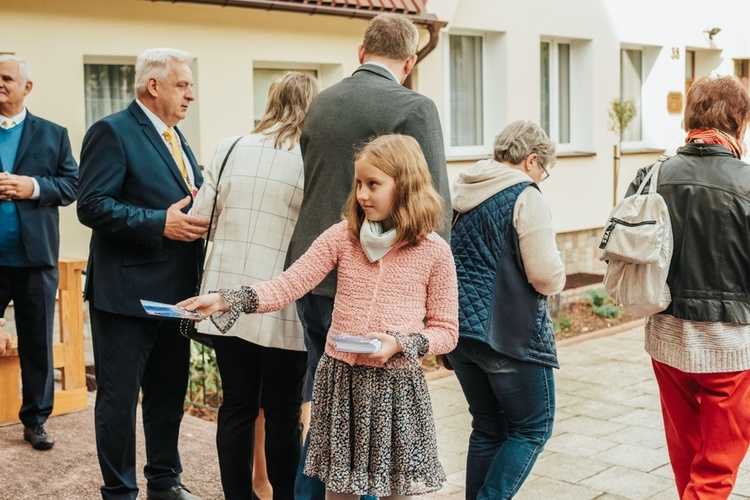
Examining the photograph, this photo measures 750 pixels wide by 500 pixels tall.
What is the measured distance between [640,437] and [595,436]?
280 mm

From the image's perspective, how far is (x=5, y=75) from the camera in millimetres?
5426

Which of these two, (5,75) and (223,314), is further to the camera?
(5,75)

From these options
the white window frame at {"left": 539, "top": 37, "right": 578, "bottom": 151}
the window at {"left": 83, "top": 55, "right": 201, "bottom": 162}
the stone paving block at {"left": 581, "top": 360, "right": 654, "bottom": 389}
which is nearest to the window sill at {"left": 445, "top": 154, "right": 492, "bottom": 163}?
the white window frame at {"left": 539, "top": 37, "right": 578, "bottom": 151}

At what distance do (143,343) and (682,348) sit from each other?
7.49 ft

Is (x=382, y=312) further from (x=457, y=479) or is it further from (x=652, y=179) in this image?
(x=457, y=479)

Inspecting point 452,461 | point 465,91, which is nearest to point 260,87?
point 465,91

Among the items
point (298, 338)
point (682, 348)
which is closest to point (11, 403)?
point (298, 338)

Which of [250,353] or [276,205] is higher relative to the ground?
[276,205]

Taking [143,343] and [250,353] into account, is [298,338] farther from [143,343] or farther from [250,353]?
[143,343]

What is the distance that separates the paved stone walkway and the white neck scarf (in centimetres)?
218

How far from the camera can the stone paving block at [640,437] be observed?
6309 millimetres

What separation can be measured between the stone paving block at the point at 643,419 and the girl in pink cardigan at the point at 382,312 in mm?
3677

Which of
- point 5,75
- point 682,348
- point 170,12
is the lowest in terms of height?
point 682,348

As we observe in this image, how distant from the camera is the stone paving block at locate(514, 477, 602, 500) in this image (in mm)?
5344
